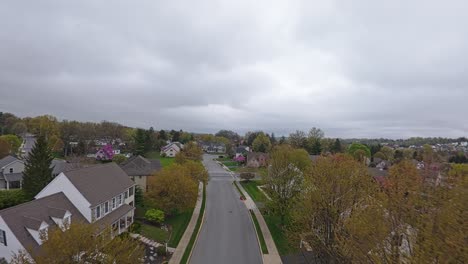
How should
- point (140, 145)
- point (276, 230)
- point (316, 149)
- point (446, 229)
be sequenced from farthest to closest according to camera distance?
point (316, 149), point (140, 145), point (276, 230), point (446, 229)

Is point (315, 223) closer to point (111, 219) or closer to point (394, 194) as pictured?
point (394, 194)

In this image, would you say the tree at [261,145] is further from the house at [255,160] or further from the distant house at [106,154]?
the distant house at [106,154]

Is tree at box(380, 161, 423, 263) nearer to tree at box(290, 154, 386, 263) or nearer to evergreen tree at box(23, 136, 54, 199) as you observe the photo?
tree at box(290, 154, 386, 263)

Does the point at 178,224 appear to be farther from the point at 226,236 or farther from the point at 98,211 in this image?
the point at 98,211

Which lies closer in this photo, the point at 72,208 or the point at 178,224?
the point at 72,208

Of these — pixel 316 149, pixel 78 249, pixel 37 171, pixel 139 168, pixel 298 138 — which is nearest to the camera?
pixel 78 249

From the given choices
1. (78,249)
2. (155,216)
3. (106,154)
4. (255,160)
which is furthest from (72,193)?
(255,160)

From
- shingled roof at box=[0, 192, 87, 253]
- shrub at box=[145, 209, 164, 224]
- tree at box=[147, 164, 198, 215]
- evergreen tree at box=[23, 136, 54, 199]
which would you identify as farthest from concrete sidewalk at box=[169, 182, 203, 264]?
evergreen tree at box=[23, 136, 54, 199]

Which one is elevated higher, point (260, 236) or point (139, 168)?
point (139, 168)
